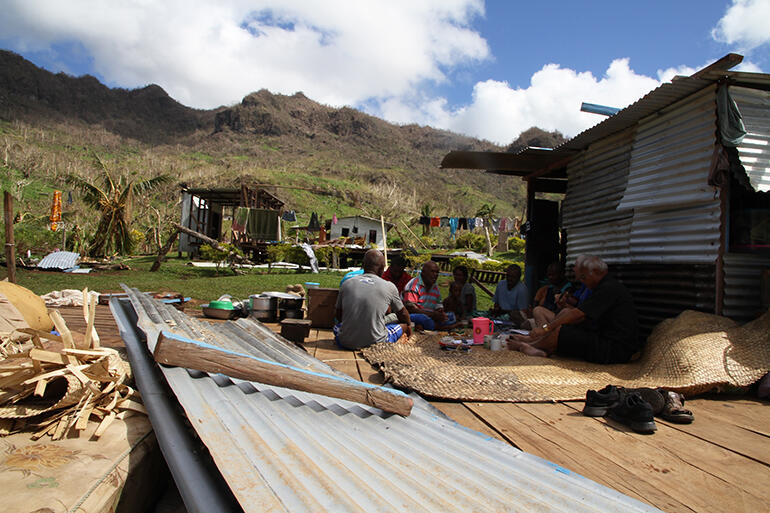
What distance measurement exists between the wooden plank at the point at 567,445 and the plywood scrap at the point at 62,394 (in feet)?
6.40

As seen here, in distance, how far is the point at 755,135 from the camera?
4293 mm

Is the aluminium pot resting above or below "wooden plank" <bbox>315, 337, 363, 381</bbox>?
above

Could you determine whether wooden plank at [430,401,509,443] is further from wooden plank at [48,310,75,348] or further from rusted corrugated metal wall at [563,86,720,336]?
rusted corrugated metal wall at [563,86,720,336]

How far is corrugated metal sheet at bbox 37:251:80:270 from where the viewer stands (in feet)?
43.9

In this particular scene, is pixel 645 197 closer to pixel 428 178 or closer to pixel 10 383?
pixel 10 383

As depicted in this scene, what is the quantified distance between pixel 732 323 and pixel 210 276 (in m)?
13.9

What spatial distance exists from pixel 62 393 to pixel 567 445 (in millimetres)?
2530

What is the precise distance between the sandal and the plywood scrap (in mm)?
3043

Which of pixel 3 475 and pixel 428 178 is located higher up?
pixel 428 178

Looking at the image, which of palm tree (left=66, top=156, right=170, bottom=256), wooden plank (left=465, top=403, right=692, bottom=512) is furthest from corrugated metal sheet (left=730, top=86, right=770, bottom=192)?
palm tree (left=66, top=156, right=170, bottom=256)

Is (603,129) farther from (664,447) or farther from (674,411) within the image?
(664,447)

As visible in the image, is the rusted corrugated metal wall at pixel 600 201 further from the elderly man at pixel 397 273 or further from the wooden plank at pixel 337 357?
the wooden plank at pixel 337 357

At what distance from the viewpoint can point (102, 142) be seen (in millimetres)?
56312

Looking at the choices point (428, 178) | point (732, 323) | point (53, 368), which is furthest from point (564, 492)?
point (428, 178)
